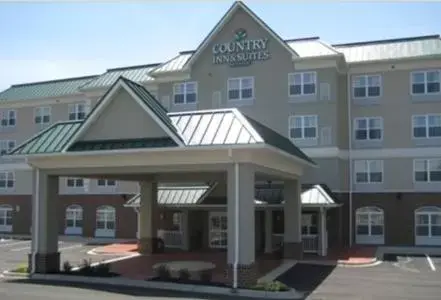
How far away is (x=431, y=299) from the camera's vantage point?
18328mm

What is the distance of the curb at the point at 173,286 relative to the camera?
726 inches

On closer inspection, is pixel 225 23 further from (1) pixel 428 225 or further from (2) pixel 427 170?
(1) pixel 428 225

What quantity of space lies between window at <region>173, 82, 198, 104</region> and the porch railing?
31.1 ft

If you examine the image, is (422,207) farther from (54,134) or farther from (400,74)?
(54,134)

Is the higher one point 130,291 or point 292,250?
point 292,250

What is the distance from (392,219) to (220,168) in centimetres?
2007

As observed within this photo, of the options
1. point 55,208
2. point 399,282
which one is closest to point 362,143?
point 399,282

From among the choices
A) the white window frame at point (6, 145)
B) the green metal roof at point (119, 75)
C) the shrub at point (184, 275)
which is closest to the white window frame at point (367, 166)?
the green metal roof at point (119, 75)

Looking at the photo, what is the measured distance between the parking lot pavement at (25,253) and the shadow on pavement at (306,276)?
10.9 m

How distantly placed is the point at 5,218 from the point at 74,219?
7943 millimetres

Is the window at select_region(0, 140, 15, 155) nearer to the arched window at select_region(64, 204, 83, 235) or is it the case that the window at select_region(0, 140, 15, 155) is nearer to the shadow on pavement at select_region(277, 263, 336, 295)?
the arched window at select_region(64, 204, 83, 235)

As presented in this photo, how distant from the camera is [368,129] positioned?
37594 millimetres

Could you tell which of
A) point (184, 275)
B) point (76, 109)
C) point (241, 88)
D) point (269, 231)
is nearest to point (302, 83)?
point (241, 88)

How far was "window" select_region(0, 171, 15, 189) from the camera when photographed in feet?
163
